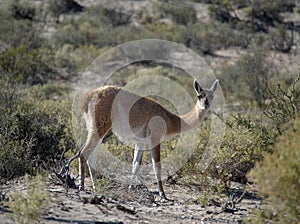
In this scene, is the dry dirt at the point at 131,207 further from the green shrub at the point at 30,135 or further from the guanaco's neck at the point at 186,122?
the guanaco's neck at the point at 186,122

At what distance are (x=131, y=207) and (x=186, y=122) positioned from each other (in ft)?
8.91

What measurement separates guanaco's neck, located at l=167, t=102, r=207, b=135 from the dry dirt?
1214 mm

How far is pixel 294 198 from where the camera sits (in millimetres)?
4570

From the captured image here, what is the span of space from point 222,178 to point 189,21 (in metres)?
27.7

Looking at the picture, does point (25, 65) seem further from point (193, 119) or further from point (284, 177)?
point (284, 177)

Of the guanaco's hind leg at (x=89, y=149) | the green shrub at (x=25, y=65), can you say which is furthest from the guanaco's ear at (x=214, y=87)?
the green shrub at (x=25, y=65)

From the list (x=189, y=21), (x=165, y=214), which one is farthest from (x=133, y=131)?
(x=189, y=21)

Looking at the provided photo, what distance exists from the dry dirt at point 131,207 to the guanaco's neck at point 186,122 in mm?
1214

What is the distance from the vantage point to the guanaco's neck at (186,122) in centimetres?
858

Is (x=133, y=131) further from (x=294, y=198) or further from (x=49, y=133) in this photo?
(x=294, y=198)

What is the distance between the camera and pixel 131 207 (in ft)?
21.2

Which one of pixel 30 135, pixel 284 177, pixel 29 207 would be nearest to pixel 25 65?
pixel 30 135

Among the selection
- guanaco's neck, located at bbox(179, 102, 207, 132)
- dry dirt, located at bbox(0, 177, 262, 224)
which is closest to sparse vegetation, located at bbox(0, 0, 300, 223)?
dry dirt, located at bbox(0, 177, 262, 224)

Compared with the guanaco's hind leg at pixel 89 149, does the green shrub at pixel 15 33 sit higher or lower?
higher
